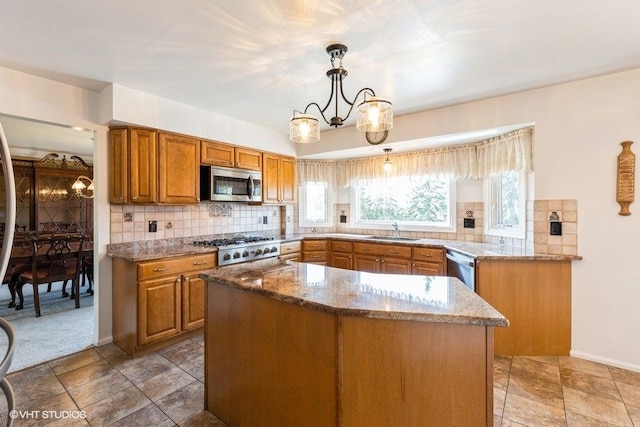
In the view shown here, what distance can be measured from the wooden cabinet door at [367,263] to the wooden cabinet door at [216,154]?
6.83 ft

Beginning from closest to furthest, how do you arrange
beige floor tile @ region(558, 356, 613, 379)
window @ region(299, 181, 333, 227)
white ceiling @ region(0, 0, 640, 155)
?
white ceiling @ region(0, 0, 640, 155) → beige floor tile @ region(558, 356, 613, 379) → window @ region(299, 181, 333, 227)

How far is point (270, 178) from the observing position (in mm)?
4301

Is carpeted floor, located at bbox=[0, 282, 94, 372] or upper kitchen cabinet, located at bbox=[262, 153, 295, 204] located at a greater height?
upper kitchen cabinet, located at bbox=[262, 153, 295, 204]

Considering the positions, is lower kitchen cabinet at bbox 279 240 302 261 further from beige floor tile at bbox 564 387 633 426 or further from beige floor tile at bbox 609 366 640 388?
beige floor tile at bbox 609 366 640 388

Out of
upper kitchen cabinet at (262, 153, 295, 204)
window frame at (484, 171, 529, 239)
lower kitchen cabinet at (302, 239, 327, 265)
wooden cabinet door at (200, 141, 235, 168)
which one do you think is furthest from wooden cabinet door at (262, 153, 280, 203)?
window frame at (484, 171, 529, 239)

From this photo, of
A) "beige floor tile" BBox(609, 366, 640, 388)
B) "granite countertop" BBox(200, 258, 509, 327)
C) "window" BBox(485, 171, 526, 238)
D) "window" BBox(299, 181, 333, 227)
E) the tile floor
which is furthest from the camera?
"window" BBox(299, 181, 333, 227)

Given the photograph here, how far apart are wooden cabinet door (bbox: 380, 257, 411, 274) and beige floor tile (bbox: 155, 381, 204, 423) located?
8.11 ft

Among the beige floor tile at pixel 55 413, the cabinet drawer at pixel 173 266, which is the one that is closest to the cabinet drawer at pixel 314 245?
the cabinet drawer at pixel 173 266

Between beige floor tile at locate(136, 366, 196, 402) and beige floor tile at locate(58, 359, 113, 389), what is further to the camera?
beige floor tile at locate(58, 359, 113, 389)

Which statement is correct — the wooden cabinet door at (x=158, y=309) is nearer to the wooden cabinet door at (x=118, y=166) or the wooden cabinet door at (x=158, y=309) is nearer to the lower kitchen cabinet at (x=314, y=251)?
the wooden cabinet door at (x=118, y=166)

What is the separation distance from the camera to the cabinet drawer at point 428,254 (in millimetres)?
3555

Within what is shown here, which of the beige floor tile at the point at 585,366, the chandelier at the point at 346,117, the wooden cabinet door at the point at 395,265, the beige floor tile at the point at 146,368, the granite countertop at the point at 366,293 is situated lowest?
the beige floor tile at the point at 146,368

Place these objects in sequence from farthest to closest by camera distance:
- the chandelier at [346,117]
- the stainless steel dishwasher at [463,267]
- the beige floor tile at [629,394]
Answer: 1. the stainless steel dishwasher at [463,267]
2. the beige floor tile at [629,394]
3. the chandelier at [346,117]

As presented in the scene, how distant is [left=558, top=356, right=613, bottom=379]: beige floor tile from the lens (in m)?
2.41
